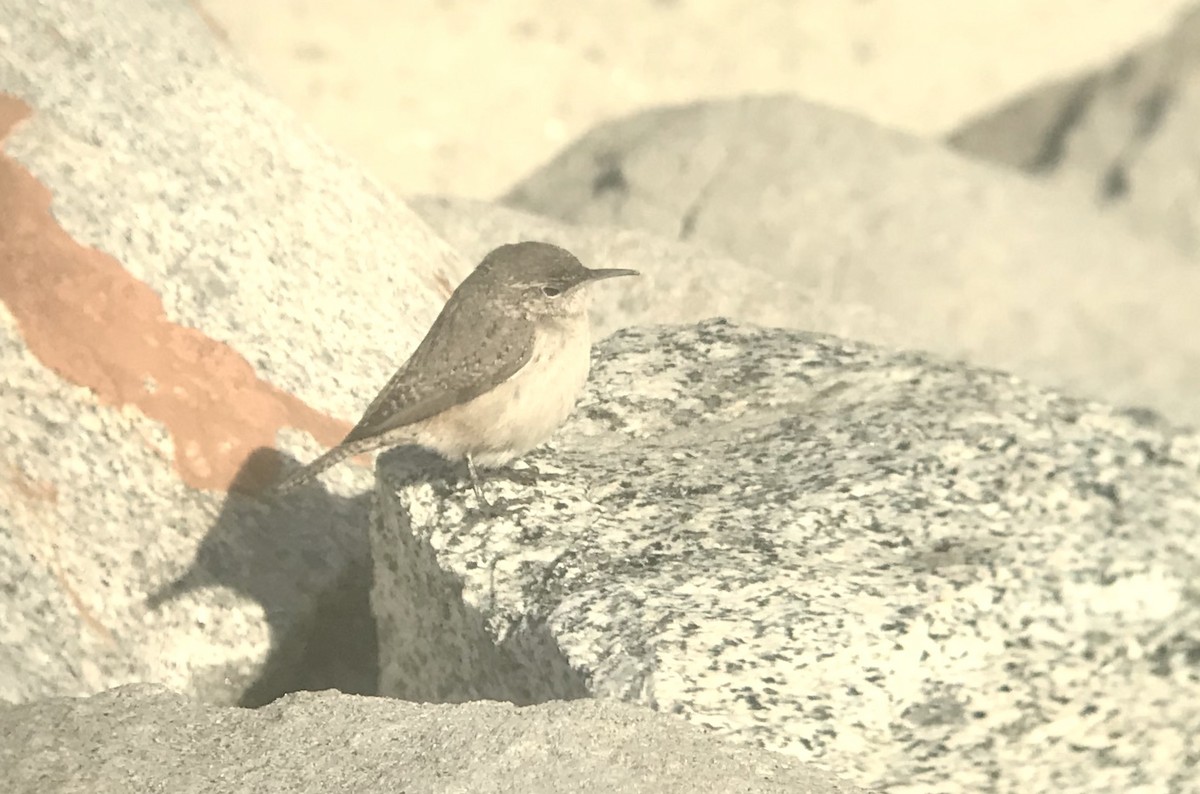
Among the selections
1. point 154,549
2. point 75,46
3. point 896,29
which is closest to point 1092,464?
point 154,549

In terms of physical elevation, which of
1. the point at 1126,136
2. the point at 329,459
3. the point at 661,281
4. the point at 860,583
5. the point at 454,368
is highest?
the point at 1126,136

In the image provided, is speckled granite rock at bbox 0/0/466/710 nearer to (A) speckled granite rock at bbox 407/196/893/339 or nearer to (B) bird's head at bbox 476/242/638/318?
(B) bird's head at bbox 476/242/638/318

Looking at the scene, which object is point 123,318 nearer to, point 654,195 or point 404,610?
point 404,610

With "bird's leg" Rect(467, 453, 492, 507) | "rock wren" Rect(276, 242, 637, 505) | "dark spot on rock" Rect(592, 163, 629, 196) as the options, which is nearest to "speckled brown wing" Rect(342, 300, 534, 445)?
"rock wren" Rect(276, 242, 637, 505)

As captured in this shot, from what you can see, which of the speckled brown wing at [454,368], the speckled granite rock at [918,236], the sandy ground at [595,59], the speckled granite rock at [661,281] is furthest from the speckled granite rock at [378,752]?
the sandy ground at [595,59]

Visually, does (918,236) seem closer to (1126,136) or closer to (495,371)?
(1126,136)

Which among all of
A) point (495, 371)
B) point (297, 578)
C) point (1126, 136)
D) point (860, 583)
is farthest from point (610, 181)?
point (860, 583)

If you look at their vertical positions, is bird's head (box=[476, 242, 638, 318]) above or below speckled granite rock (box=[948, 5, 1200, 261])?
below
